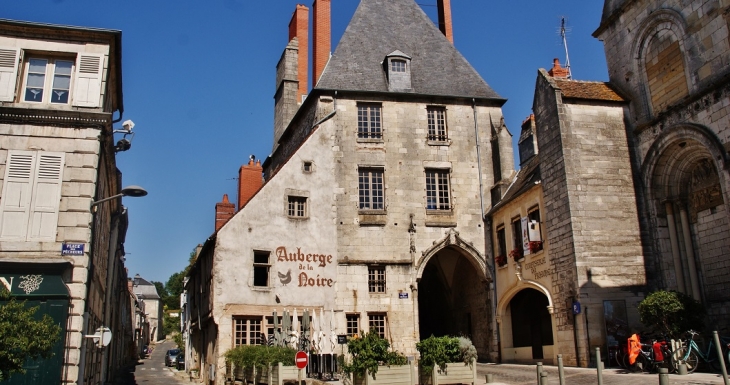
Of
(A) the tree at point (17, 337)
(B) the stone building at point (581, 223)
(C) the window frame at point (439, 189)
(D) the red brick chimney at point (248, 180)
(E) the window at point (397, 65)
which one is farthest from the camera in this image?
(D) the red brick chimney at point (248, 180)

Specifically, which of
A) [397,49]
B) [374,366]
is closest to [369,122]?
[397,49]

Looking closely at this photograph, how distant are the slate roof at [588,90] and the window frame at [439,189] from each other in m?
5.64

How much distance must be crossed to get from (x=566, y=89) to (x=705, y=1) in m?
3.95

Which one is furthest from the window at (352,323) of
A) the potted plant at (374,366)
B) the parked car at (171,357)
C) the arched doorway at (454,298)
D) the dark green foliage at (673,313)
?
the parked car at (171,357)

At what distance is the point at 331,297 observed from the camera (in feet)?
63.2

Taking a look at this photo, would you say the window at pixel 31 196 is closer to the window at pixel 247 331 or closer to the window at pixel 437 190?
the window at pixel 247 331

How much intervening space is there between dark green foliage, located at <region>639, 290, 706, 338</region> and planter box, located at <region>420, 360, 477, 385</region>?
4.14m

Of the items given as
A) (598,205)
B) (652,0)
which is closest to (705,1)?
(652,0)

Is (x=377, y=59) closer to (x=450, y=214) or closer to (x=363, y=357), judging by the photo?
(x=450, y=214)

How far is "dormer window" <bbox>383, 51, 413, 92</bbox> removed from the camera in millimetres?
22000

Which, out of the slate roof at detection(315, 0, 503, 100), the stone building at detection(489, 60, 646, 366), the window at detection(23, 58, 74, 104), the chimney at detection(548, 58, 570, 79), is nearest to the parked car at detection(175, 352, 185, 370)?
the slate roof at detection(315, 0, 503, 100)

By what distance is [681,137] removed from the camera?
567 inches

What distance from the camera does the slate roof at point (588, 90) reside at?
16438mm

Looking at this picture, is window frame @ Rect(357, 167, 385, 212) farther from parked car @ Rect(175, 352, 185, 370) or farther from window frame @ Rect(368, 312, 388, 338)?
parked car @ Rect(175, 352, 185, 370)
